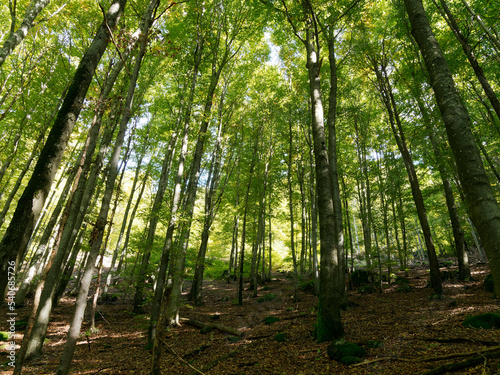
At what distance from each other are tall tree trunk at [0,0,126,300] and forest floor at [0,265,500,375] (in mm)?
2360

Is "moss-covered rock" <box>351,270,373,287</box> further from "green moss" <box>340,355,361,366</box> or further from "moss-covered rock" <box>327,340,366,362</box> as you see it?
"green moss" <box>340,355,361,366</box>

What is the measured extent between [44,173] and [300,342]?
6325 millimetres

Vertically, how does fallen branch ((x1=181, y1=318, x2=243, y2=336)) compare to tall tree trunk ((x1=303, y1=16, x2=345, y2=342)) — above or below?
below

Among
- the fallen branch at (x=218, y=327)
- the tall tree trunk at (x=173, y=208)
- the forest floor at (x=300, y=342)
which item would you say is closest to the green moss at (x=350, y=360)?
the forest floor at (x=300, y=342)

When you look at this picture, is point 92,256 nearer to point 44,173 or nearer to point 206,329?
point 44,173

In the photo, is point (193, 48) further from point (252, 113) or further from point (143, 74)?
point (252, 113)

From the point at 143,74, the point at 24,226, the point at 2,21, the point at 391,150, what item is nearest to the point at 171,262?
the point at 24,226

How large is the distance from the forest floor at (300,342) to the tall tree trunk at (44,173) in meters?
2.36

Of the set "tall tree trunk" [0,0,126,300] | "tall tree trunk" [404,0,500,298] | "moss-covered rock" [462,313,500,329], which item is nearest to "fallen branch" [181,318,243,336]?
"moss-covered rock" [462,313,500,329]

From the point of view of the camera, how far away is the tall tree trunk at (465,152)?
241 cm

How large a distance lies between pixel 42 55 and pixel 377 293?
59.8ft

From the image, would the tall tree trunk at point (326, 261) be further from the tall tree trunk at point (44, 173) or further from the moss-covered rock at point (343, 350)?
the tall tree trunk at point (44, 173)

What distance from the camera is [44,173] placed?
3.07 metres

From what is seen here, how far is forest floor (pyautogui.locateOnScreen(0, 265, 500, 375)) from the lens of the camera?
411cm
